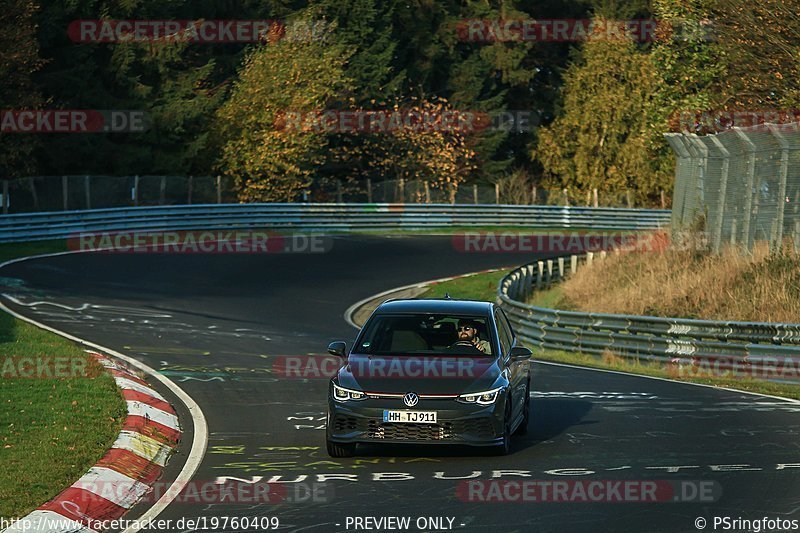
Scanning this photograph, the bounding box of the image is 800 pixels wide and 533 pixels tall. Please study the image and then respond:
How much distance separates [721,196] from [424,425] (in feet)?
68.7

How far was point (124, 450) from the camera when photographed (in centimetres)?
1250

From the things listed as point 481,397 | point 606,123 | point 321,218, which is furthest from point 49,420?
point 606,123

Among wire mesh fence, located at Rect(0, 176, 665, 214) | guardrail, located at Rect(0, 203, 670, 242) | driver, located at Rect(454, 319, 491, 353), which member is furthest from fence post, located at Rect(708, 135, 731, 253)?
wire mesh fence, located at Rect(0, 176, 665, 214)

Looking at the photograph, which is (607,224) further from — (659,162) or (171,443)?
(171,443)

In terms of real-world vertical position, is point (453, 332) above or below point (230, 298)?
above

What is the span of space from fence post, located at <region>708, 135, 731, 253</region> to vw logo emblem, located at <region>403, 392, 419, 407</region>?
792 inches

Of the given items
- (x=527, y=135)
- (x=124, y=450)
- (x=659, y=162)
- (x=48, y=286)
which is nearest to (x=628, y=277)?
(x=48, y=286)

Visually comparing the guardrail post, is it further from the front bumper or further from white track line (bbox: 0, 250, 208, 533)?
the front bumper

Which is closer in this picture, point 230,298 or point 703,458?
point 703,458

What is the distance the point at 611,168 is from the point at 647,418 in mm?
64293

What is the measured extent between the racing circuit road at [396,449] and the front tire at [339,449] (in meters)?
0.17

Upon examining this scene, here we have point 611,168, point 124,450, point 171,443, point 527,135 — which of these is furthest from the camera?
point 527,135

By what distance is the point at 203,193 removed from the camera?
186 feet

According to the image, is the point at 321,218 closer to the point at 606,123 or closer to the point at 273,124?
the point at 273,124
